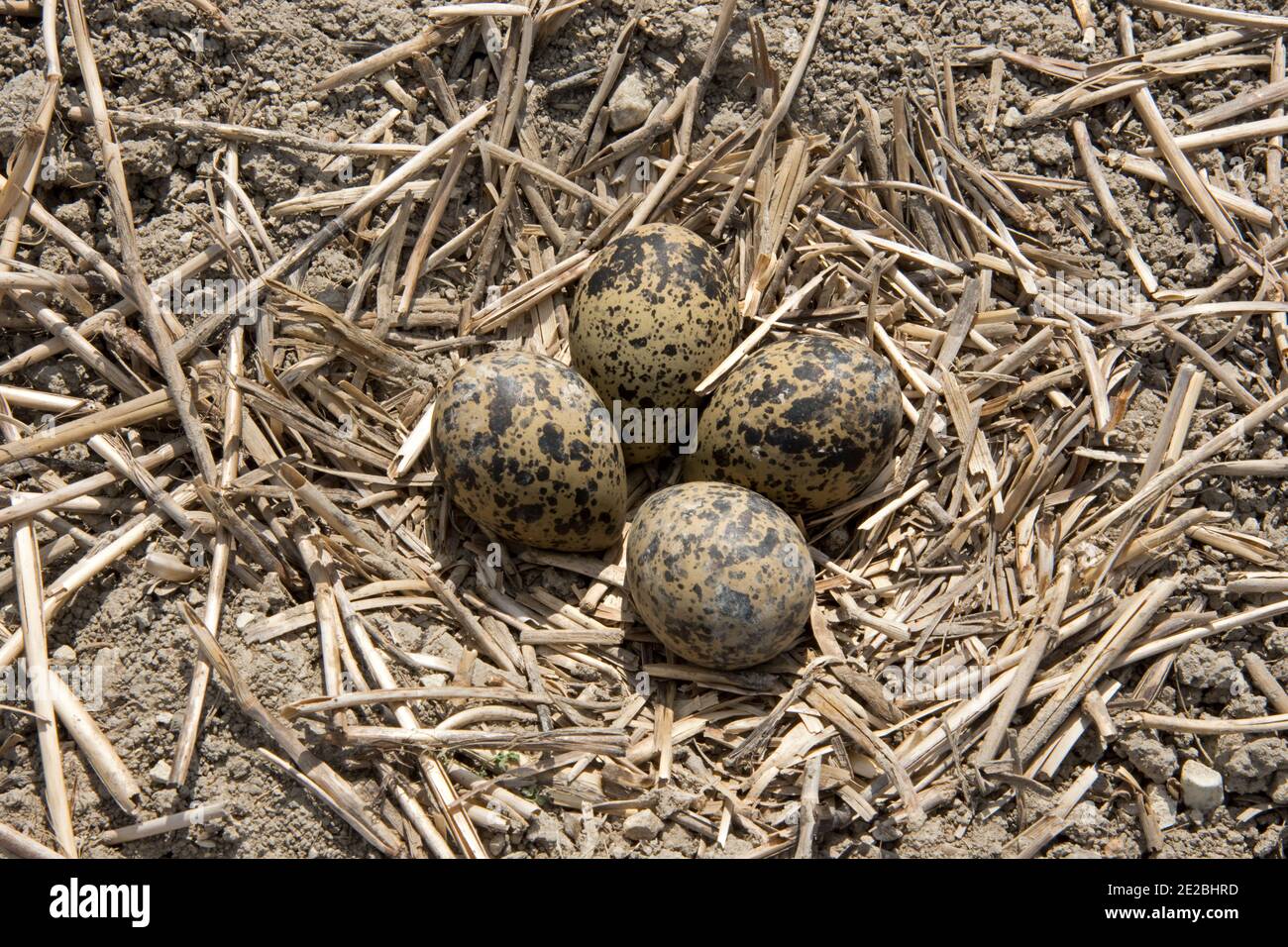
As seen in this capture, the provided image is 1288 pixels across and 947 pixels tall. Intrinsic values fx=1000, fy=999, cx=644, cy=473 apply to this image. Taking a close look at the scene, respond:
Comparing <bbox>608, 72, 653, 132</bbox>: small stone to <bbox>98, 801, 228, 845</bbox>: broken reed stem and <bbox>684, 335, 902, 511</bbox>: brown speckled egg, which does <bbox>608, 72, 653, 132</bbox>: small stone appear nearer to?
<bbox>684, 335, 902, 511</bbox>: brown speckled egg

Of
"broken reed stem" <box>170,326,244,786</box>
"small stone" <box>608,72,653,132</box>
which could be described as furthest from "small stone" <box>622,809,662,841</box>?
"small stone" <box>608,72,653,132</box>

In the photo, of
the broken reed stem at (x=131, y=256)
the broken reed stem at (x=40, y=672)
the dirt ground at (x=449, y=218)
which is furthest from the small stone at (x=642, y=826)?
the broken reed stem at (x=131, y=256)

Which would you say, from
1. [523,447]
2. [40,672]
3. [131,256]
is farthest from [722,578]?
[131,256]

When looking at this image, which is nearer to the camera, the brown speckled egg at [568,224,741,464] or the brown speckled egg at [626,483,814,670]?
the brown speckled egg at [626,483,814,670]

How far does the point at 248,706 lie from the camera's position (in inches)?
103

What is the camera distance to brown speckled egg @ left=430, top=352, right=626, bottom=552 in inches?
113

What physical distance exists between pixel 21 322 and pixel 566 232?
1703 mm

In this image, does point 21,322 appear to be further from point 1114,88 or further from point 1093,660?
point 1114,88

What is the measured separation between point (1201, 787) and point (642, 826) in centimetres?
152

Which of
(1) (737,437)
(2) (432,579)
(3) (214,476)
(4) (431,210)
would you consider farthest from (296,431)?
(1) (737,437)

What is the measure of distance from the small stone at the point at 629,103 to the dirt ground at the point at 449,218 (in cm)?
8

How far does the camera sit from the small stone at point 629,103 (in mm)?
3324

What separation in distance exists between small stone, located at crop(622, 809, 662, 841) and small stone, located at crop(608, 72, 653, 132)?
221 cm

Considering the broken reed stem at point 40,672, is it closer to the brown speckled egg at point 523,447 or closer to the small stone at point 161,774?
the small stone at point 161,774
